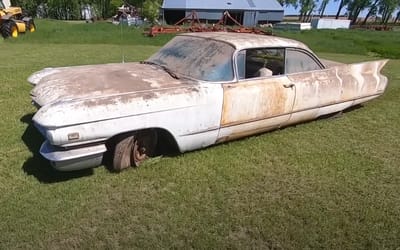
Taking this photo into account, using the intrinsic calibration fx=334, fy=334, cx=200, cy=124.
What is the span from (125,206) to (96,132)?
70cm

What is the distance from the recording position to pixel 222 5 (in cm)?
3884

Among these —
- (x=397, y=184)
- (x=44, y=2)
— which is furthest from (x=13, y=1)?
(x=397, y=184)

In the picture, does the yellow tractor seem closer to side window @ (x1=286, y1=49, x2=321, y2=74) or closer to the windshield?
the windshield

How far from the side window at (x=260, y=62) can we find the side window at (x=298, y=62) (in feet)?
0.31

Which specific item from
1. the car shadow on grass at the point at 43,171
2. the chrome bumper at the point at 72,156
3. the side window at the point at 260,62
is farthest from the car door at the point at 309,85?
the car shadow on grass at the point at 43,171

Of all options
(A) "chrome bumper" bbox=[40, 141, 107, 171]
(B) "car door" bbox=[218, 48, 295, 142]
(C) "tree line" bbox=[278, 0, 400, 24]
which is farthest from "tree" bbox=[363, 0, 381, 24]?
(A) "chrome bumper" bbox=[40, 141, 107, 171]

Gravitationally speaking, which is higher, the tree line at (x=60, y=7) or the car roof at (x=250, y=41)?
the car roof at (x=250, y=41)

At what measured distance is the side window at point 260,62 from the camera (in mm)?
3955

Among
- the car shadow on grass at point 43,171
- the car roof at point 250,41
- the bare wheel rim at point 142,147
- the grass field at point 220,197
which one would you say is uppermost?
the car roof at point 250,41

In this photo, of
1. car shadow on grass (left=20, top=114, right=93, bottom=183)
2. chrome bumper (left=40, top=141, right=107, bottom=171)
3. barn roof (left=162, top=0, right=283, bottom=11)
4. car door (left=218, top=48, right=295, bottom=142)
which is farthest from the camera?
barn roof (left=162, top=0, right=283, bottom=11)

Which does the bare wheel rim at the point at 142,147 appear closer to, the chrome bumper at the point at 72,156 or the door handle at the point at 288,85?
the chrome bumper at the point at 72,156

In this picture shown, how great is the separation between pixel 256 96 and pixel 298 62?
3.52 feet

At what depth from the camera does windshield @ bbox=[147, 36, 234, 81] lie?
12.4 feet

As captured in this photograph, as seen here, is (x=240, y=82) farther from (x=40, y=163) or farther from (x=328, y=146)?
(x=40, y=163)
